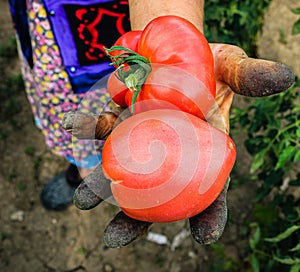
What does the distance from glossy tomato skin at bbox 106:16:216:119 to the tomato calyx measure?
2cm

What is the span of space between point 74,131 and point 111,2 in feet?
1.80

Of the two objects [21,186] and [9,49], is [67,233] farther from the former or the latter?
[9,49]

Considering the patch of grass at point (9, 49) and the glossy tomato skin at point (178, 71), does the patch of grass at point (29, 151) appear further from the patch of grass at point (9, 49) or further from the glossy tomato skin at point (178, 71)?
the glossy tomato skin at point (178, 71)

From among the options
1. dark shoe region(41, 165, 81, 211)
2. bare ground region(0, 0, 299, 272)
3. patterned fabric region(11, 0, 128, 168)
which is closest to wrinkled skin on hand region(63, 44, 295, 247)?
patterned fabric region(11, 0, 128, 168)

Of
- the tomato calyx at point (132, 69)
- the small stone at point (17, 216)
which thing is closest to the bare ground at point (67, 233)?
the small stone at point (17, 216)

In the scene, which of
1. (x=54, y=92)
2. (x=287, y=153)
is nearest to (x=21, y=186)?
(x=54, y=92)

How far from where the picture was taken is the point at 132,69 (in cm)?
91

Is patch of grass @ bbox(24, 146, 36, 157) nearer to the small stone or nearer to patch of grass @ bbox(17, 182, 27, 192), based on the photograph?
patch of grass @ bbox(17, 182, 27, 192)

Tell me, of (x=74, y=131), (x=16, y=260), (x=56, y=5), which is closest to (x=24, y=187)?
(x=16, y=260)

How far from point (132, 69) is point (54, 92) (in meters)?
0.67

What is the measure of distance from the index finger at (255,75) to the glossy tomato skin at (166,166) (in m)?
0.13

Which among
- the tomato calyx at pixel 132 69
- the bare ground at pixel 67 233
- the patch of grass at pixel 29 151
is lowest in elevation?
the bare ground at pixel 67 233

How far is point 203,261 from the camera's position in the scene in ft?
6.37

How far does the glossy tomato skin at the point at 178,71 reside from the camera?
0.89m
